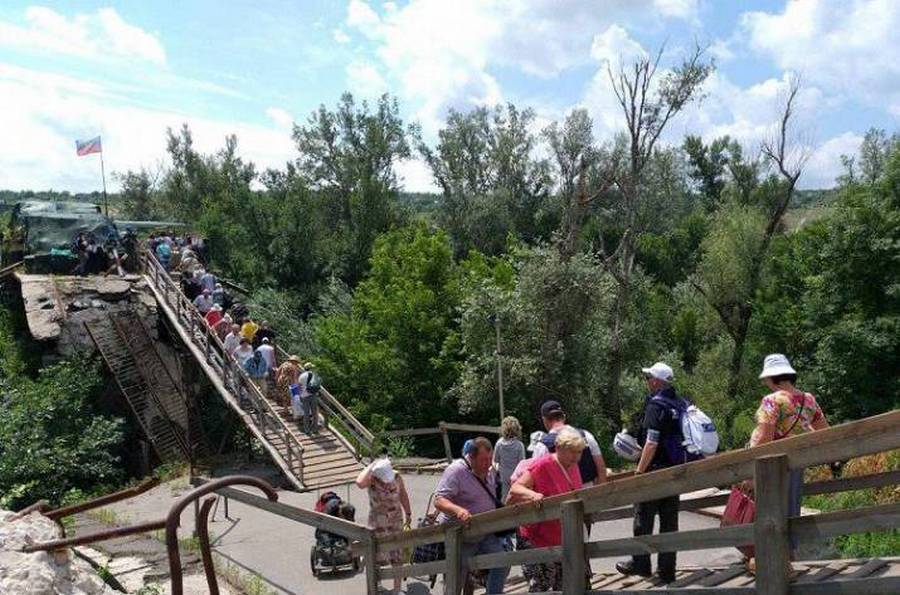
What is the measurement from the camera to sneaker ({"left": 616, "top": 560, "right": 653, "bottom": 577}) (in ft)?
19.1

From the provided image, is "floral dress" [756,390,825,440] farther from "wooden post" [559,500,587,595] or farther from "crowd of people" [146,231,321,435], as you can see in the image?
"crowd of people" [146,231,321,435]

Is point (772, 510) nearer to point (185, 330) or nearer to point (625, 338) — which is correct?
point (185, 330)

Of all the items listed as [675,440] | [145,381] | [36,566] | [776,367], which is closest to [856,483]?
[776,367]

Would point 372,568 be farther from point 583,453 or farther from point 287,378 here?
point 287,378

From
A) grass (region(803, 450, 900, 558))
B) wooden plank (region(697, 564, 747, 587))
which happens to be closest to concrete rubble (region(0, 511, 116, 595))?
wooden plank (region(697, 564, 747, 587))

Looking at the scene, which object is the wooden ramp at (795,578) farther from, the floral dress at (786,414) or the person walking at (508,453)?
the person walking at (508,453)

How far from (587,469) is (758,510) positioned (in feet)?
9.62

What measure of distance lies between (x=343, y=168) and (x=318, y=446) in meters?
31.2

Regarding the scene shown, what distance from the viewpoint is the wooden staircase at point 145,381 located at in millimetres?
22156

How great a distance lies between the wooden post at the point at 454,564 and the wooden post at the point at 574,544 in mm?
1134

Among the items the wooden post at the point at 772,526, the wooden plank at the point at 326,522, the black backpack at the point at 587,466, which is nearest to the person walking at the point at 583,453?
the black backpack at the point at 587,466

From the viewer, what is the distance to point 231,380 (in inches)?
737

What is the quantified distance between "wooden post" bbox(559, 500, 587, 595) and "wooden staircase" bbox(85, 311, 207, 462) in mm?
18527

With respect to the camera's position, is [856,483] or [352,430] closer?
[856,483]
